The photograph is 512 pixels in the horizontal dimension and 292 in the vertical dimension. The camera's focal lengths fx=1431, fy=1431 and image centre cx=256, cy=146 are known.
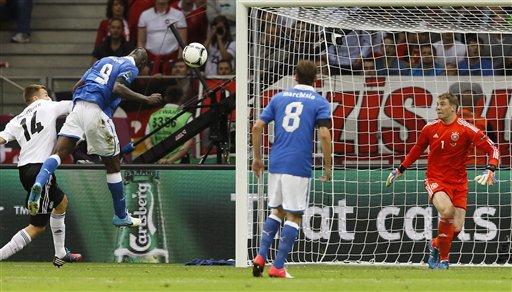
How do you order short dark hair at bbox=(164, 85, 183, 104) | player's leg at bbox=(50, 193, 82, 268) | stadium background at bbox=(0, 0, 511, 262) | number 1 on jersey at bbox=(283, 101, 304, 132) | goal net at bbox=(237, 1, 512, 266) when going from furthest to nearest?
short dark hair at bbox=(164, 85, 183, 104), stadium background at bbox=(0, 0, 511, 262), goal net at bbox=(237, 1, 512, 266), player's leg at bbox=(50, 193, 82, 268), number 1 on jersey at bbox=(283, 101, 304, 132)

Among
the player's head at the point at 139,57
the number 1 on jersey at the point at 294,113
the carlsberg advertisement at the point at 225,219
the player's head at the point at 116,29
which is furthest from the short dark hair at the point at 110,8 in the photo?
the number 1 on jersey at the point at 294,113

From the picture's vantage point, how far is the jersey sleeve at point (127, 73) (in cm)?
1491

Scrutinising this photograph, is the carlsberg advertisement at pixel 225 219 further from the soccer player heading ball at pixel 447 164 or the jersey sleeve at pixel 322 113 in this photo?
the jersey sleeve at pixel 322 113

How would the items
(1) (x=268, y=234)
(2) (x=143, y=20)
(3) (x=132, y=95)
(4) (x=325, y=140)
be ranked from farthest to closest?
1. (2) (x=143, y=20)
2. (3) (x=132, y=95)
3. (1) (x=268, y=234)
4. (4) (x=325, y=140)

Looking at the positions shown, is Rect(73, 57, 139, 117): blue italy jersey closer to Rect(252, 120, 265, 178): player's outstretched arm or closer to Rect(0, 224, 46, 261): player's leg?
Rect(0, 224, 46, 261): player's leg

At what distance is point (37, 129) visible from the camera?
1545 centimetres

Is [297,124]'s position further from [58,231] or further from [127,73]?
[58,231]

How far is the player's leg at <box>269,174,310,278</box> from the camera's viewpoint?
42.0 ft

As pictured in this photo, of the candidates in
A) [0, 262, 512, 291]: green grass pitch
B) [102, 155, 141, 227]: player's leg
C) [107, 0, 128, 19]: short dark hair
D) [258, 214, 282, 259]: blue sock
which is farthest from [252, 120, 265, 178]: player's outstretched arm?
[107, 0, 128, 19]: short dark hair

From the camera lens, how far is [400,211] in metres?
17.0

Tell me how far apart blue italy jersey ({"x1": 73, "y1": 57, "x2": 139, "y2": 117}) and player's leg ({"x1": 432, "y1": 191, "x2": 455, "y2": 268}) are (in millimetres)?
3504

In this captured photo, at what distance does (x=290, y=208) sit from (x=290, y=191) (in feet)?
0.50

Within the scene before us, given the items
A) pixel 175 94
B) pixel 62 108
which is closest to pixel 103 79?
pixel 62 108

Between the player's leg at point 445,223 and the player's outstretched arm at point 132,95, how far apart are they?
316 cm
